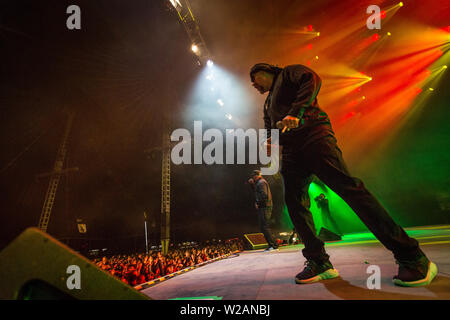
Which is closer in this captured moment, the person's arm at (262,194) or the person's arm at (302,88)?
the person's arm at (302,88)

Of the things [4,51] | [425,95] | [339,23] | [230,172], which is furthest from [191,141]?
[425,95]

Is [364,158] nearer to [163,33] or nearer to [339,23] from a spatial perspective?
[339,23]

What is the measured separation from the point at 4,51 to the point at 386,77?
61.5 ft

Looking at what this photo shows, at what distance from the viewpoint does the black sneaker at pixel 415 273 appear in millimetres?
1101

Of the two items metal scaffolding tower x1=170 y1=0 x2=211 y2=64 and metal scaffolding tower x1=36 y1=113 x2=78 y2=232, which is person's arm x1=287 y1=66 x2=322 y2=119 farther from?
metal scaffolding tower x1=36 y1=113 x2=78 y2=232

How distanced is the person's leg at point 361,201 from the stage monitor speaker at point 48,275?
56.6 inches

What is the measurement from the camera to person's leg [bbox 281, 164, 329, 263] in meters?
1.65

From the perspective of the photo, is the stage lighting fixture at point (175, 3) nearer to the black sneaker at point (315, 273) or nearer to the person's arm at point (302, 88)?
the person's arm at point (302, 88)

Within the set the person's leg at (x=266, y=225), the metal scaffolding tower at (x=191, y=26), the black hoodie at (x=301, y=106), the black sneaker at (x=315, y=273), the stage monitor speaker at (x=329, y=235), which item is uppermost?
the metal scaffolding tower at (x=191, y=26)

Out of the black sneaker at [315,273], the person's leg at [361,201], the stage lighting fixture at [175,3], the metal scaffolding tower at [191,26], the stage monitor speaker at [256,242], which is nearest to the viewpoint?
the person's leg at [361,201]

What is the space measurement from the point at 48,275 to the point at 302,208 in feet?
5.73

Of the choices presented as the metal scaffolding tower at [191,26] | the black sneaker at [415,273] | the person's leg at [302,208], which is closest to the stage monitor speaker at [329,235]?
the person's leg at [302,208]

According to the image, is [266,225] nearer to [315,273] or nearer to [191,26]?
[315,273]

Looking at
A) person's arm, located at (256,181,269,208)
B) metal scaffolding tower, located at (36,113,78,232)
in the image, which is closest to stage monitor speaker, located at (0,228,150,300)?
person's arm, located at (256,181,269,208)
